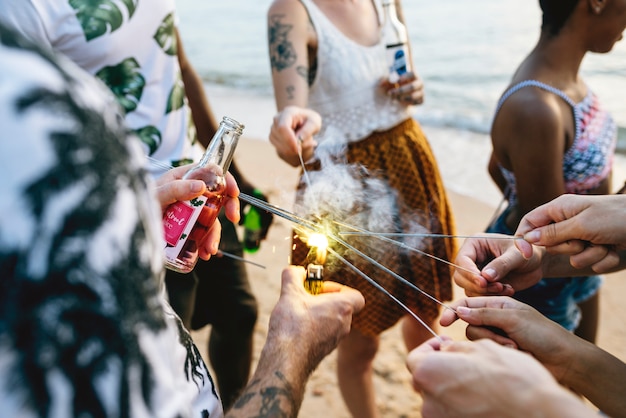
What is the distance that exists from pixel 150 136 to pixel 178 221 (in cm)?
83

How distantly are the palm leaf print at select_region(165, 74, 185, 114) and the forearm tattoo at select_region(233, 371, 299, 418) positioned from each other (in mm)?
1598

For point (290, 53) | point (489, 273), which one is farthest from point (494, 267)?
point (290, 53)

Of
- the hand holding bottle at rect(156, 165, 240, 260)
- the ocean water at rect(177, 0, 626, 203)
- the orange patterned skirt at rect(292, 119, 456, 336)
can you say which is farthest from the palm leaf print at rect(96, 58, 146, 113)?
the ocean water at rect(177, 0, 626, 203)

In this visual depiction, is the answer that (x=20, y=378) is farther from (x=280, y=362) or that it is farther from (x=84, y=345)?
(x=280, y=362)

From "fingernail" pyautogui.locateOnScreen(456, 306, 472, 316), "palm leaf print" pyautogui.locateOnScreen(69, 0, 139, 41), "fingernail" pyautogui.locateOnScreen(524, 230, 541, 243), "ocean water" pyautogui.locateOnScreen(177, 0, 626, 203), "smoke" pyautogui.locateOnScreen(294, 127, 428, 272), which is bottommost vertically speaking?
"ocean water" pyautogui.locateOnScreen(177, 0, 626, 203)

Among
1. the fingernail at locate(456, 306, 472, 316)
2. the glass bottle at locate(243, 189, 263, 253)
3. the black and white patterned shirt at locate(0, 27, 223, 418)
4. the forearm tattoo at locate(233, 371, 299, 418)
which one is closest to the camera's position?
the black and white patterned shirt at locate(0, 27, 223, 418)

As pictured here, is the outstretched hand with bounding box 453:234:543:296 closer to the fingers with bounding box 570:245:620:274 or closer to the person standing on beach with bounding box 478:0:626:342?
the fingers with bounding box 570:245:620:274

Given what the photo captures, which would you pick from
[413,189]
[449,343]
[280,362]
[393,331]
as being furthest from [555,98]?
[393,331]

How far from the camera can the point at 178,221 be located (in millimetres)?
1732

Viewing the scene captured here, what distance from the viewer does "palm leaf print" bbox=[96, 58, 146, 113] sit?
221 cm

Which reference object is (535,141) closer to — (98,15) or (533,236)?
(533,236)

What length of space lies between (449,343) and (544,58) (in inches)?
78.6

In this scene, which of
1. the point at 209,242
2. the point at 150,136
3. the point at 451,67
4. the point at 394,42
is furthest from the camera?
Answer: the point at 451,67

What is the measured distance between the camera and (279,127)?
96.1 inches
